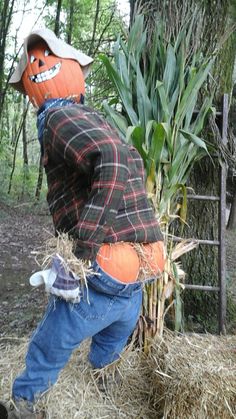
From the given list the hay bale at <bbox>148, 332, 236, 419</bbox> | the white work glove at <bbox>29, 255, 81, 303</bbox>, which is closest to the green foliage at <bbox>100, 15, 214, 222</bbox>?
the hay bale at <bbox>148, 332, 236, 419</bbox>

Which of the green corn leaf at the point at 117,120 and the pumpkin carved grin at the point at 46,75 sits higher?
the pumpkin carved grin at the point at 46,75

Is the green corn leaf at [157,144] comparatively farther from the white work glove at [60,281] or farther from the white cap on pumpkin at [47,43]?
the white work glove at [60,281]

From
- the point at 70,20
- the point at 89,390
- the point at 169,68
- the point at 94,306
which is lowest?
the point at 89,390

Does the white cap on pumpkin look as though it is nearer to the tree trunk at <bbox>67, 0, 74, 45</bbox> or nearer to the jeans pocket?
the jeans pocket

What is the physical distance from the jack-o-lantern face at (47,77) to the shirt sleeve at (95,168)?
234mm

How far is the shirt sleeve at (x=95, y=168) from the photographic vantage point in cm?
154

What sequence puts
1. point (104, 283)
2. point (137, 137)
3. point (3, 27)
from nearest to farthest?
point (104, 283), point (137, 137), point (3, 27)

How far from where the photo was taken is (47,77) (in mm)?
1737

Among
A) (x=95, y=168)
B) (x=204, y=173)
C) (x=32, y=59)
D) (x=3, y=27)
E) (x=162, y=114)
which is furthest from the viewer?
(x=3, y=27)

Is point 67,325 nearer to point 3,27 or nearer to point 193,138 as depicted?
point 193,138

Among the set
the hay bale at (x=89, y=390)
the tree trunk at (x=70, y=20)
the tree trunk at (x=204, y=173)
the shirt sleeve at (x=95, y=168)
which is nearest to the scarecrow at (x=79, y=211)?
the shirt sleeve at (x=95, y=168)

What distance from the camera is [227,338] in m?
2.43

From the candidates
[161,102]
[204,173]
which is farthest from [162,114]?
[204,173]

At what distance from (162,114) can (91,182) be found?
0.93 metres
